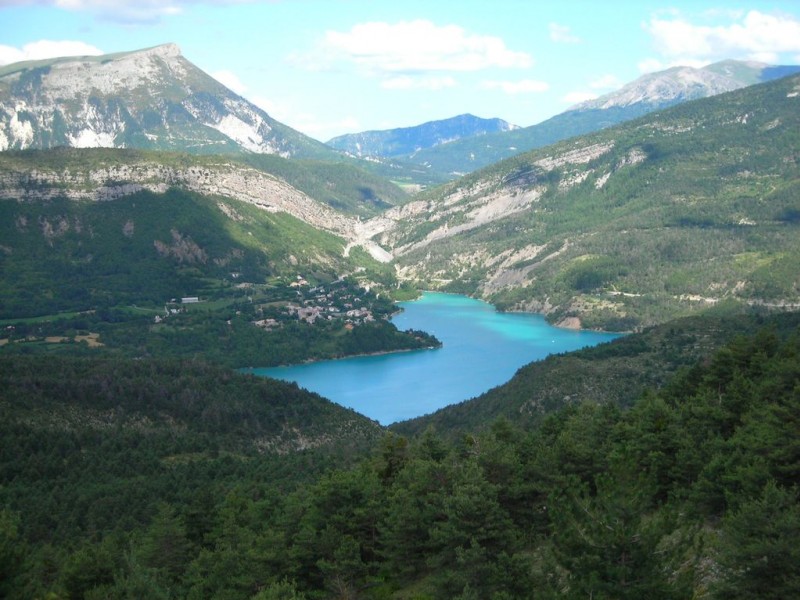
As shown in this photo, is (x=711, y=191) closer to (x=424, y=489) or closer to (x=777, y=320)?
(x=777, y=320)

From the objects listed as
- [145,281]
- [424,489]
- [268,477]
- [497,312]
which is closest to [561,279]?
[497,312]

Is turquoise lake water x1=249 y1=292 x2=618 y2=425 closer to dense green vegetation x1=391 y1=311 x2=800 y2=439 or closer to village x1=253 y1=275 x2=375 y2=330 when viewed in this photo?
village x1=253 y1=275 x2=375 y2=330

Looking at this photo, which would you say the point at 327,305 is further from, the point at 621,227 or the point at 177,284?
the point at 621,227

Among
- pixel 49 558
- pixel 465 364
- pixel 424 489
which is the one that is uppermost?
pixel 424 489

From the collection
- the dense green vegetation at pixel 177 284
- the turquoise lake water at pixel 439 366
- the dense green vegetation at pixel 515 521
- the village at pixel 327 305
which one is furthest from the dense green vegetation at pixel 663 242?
the dense green vegetation at pixel 515 521

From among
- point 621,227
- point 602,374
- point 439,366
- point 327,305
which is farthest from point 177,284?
point 602,374

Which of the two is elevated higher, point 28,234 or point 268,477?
point 28,234

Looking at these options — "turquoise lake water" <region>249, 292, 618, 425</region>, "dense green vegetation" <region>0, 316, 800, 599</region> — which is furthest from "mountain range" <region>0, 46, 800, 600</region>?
"turquoise lake water" <region>249, 292, 618, 425</region>
